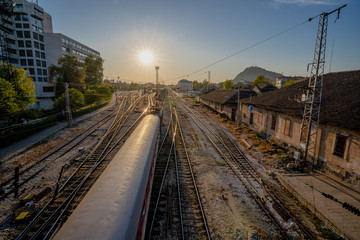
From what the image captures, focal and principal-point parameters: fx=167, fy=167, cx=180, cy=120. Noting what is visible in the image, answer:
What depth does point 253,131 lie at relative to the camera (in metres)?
22.2

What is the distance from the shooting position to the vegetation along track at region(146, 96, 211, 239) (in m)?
7.21

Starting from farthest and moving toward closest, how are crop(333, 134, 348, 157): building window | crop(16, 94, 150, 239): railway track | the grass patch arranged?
the grass patch, crop(333, 134, 348, 157): building window, crop(16, 94, 150, 239): railway track

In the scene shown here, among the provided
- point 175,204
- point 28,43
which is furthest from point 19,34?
point 175,204

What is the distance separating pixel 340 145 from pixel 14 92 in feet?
105

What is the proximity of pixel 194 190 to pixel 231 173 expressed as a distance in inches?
138

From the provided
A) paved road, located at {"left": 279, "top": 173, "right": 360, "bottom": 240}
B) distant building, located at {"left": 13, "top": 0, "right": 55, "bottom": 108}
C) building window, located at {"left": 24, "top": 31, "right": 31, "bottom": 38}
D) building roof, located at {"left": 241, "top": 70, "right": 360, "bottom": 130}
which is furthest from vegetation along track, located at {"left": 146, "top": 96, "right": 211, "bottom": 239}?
building window, located at {"left": 24, "top": 31, "right": 31, "bottom": 38}

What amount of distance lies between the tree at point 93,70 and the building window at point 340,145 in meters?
62.6

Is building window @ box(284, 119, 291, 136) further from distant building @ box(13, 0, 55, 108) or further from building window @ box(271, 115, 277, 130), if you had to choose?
distant building @ box(13, 0, 55, 108)

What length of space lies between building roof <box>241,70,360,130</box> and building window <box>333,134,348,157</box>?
981 millimetres

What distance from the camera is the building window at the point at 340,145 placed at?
10969 mm

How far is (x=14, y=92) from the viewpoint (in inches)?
785

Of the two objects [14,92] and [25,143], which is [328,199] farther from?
[14,92]

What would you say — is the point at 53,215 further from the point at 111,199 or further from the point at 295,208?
the point at 295,208

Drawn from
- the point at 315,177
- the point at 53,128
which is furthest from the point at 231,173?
the point at 53,128
